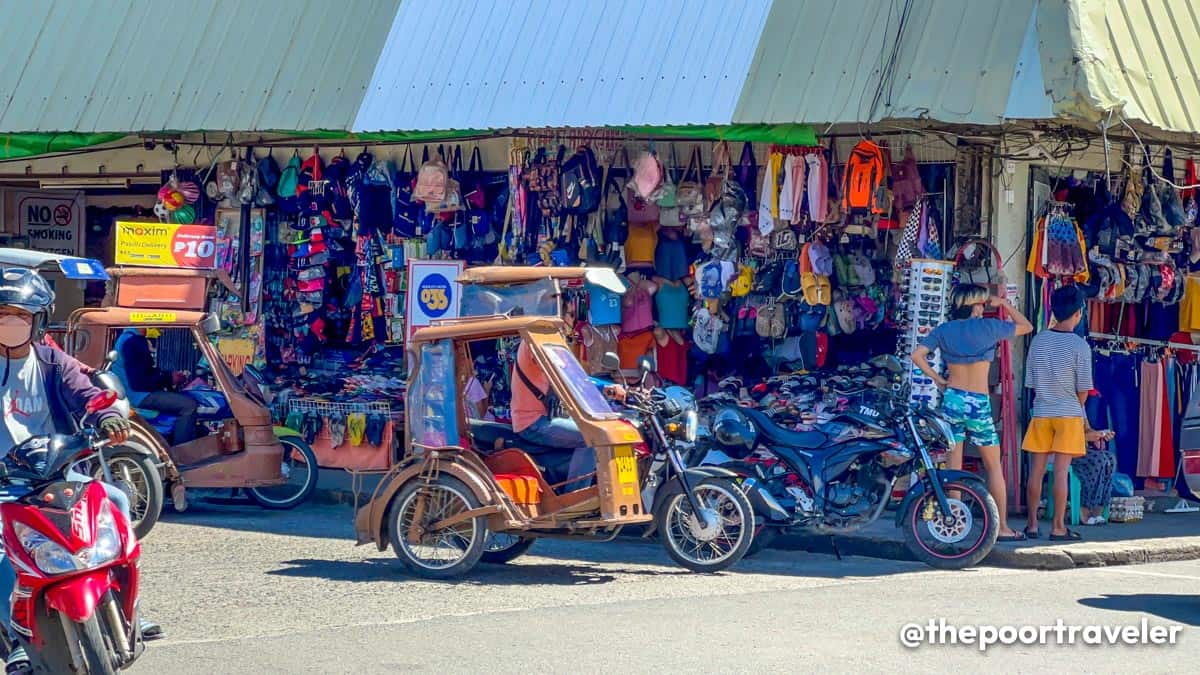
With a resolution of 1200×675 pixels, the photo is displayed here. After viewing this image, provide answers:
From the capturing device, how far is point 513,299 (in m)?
10.9

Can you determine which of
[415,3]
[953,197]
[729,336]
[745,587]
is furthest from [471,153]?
[745,587]

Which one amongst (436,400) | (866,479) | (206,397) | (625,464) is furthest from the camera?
(206,397)

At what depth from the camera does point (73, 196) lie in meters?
20.6

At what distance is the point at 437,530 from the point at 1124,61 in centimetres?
595

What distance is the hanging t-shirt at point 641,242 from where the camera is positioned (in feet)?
49.3

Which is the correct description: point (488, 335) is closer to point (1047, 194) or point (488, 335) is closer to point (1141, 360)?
point (1047, 194)

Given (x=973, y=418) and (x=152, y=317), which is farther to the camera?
(x=152, y=317)

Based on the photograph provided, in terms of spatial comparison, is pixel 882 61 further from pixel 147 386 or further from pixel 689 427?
pixel 147 386

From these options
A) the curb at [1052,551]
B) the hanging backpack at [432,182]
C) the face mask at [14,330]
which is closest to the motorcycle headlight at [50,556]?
the face mask at [14,330]

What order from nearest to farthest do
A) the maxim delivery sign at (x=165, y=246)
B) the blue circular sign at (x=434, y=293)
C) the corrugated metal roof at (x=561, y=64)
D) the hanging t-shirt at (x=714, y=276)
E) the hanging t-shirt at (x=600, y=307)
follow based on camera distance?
1. the corrugated metal roof at (x=561, y=64)
2. the maxim delivery sign at (x=165, y=246)
3. the hanging t-shirt at (x=714, y=276)
4. the hanging t-shirt at (x=600, y=307)
5. the blue circular sign at (x=434, y=293)

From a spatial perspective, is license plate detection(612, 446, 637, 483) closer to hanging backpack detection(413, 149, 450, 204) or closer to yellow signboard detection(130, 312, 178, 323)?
yellow signboard detection(130, 312, 178, 323)

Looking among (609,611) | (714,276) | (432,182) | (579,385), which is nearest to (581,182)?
(714,276)

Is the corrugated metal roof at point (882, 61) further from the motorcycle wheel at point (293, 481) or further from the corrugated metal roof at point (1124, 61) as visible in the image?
the motorcycle wheel at point (293, 481)

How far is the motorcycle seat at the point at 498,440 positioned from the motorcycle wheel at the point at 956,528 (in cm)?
247
